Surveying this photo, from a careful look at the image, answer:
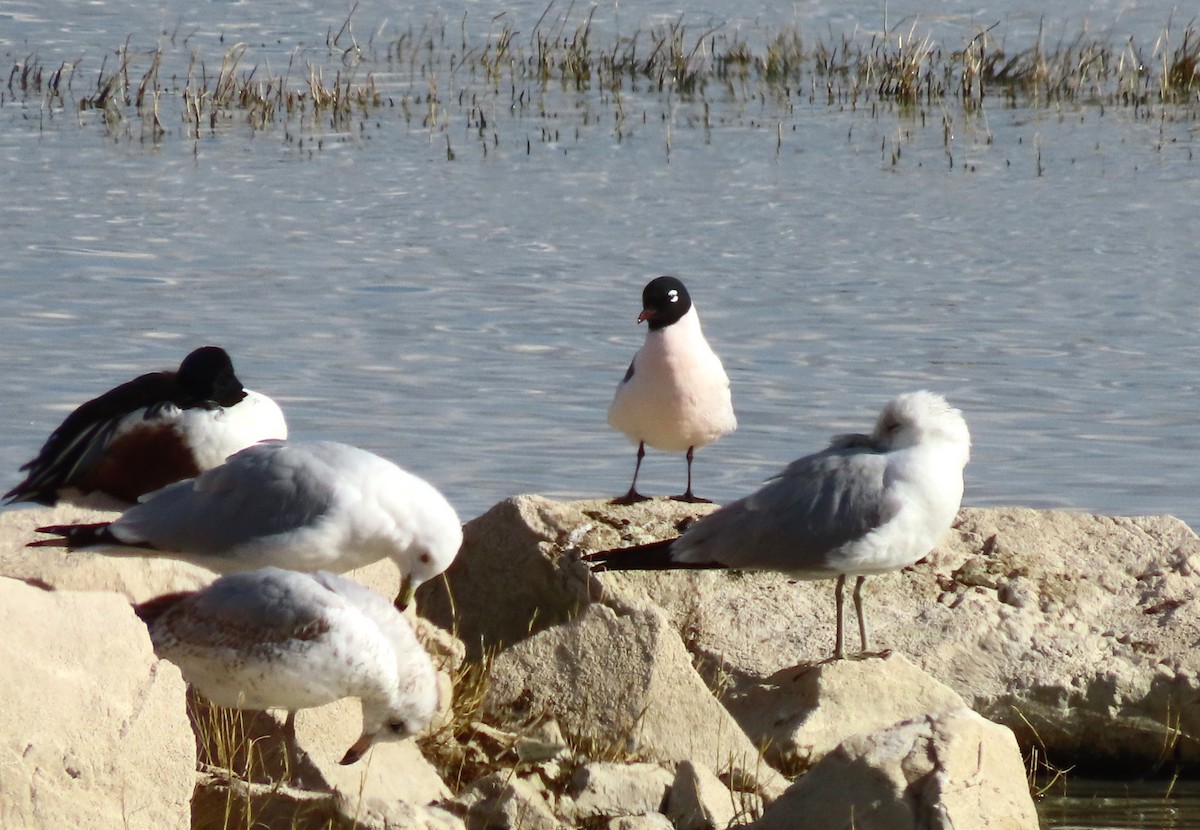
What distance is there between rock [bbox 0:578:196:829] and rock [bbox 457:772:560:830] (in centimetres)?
89

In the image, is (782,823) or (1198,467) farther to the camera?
(1198,467)

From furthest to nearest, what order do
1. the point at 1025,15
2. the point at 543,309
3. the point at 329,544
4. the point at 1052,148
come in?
the point at 1025,15, the point at 1052,148, the point at 543,309, the point at 329,544

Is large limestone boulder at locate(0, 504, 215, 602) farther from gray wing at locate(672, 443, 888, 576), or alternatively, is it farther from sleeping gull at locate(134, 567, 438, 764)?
gray wing at locate(672, 443, 888, 576)

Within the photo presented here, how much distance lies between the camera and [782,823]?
523 cm

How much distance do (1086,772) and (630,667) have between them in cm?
170

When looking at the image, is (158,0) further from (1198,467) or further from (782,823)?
(782,823)

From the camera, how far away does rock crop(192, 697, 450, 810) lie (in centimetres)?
542

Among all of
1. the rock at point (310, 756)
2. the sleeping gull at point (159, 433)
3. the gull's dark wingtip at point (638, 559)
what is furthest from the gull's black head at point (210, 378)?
the rock at point (310, 756)

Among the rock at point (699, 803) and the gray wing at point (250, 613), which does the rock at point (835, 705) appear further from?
Result: the gray wing at point (250, 613)

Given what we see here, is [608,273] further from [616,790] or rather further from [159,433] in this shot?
[616,790]

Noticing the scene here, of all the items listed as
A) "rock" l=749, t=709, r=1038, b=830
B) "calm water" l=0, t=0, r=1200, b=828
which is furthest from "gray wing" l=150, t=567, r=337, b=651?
"calm water" l=0, t=0, r=1200, b=828

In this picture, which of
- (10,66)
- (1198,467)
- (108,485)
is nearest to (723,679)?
(108,485)

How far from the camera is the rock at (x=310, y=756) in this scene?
5.42 m

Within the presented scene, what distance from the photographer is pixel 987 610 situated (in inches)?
278
